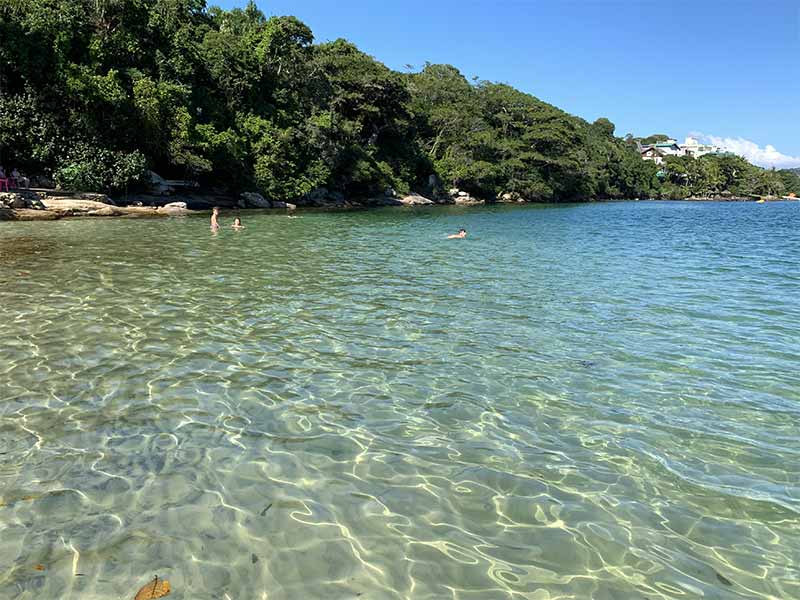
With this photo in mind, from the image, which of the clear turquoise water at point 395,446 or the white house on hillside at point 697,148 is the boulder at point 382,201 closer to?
the clear turquoise water at point 395,446

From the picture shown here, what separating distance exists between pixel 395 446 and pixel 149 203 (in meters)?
37.3

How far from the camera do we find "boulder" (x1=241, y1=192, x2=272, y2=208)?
44.7 metres

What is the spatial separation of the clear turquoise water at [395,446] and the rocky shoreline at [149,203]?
19700 mm

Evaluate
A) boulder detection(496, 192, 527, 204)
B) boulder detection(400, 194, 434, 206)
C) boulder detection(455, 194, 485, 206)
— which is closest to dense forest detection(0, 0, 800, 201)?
boulder detection(496, 192, 527, 204)

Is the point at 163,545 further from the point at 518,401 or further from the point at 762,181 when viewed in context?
the point at 762,181

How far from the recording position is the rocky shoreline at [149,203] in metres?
27.2

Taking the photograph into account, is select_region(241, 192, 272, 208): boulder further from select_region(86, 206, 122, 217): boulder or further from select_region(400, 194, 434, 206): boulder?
select_region(400, 194, 434, 206): boulder

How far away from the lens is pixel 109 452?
15.1 ft

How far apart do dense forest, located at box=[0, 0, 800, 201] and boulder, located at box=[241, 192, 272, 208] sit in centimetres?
71

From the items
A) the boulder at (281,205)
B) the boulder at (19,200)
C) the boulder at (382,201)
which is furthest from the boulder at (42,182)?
the boulder at (382,201)

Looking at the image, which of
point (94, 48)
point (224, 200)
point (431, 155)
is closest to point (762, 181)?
point (431, 155)

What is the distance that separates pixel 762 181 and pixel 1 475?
163 m

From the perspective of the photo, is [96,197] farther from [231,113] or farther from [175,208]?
[231,113]

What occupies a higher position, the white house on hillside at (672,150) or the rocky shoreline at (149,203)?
the white house on hillside at (672,150)
